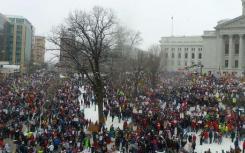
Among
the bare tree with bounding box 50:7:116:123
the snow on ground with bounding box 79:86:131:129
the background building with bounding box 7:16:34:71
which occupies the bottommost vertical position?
the snow on ground with bounding box 79:86:131:129

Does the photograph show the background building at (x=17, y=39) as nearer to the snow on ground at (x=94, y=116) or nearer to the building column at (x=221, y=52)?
the building column at (x=221, y=52)

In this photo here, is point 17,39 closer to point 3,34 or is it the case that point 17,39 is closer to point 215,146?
point 3,34

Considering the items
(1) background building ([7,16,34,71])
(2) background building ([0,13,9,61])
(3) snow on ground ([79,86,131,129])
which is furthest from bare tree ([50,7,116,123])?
(1) background building ([7,16,34,71])

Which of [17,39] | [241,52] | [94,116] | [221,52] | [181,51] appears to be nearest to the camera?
[94,116]

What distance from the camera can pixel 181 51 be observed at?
125 metres

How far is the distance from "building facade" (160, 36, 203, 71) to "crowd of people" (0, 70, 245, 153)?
76783 mm

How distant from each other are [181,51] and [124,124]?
96.6 metres

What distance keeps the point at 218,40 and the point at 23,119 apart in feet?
224

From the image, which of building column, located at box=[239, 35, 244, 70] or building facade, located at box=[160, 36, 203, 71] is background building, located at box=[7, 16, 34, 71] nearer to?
building facade, located at box=[160, 36, 203, 71]

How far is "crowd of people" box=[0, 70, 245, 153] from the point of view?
83.6ft

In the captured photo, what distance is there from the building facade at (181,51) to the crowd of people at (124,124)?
76.8m

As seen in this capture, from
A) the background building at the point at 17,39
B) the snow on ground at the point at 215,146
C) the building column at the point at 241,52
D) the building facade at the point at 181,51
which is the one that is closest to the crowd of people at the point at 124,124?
the snow on ground at the point at 215,146

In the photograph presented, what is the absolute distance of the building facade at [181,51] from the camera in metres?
122

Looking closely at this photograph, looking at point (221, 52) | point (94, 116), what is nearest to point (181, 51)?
point (221, 52)
